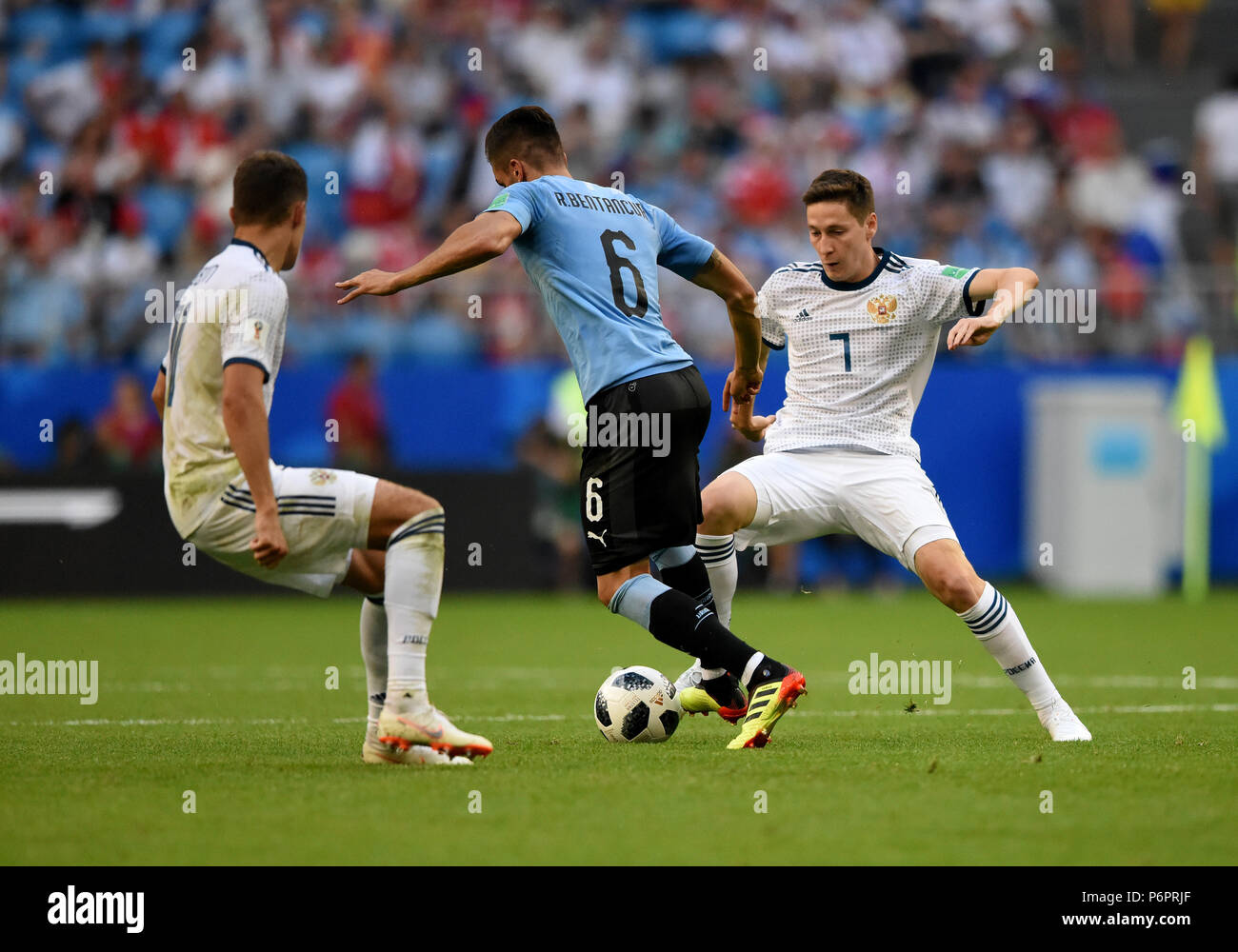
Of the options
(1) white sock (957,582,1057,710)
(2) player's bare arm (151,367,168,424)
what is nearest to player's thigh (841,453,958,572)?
(1) white sock (957,582,1057,710)

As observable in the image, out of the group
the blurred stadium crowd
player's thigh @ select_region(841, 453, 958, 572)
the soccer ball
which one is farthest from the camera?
the blurred stadium crowd

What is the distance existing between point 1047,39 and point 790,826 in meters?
18.5

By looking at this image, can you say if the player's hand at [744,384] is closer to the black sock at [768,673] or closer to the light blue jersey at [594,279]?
the light blue jersey at [594,279]

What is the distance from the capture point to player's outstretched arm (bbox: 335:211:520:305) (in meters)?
5.62

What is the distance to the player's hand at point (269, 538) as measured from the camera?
18.6 ft

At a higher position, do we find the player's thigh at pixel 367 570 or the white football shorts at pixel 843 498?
the white football shorts at pixel 843 498

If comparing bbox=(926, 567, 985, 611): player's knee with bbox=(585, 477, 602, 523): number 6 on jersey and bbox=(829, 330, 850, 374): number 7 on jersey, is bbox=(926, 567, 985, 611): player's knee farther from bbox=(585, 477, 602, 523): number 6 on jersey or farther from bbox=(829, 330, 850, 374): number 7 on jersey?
bbox=(585, 477, 602, 523): number 6 on jersey

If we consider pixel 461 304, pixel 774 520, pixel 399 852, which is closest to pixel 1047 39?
pixel 461 304

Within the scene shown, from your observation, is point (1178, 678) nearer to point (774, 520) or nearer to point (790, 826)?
point (774, 520)

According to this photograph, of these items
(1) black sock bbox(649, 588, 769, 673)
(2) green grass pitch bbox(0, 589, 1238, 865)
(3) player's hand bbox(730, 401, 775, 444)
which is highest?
(3) player's hand bbox(730, 401, 775, 444)

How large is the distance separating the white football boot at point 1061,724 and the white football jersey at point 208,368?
325cm

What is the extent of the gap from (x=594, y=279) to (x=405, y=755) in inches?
76.3

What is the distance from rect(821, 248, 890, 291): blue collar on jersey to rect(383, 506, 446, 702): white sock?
2.37 m

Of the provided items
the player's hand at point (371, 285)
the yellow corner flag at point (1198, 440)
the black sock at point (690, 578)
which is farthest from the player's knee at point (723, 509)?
the yellow corner flag at point (1198, 440)
